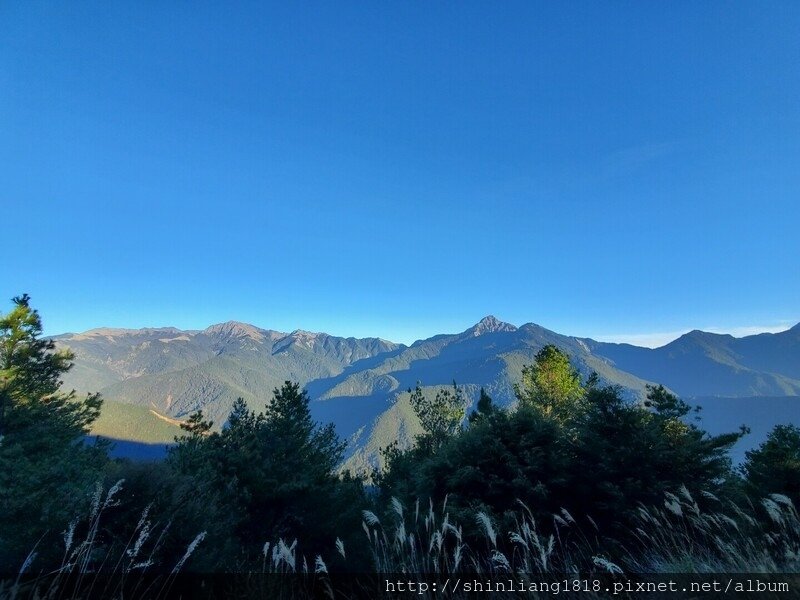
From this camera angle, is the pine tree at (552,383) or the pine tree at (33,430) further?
the pine tree at (552,383)

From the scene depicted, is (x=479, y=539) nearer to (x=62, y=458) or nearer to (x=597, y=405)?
(x=597, y=405)

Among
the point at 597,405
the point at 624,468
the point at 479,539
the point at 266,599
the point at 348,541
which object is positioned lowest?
the point at 348,541

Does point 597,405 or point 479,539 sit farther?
point 597,405

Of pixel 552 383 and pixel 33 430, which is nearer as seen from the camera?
pixel 33 430

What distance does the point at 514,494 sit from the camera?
10906 mm

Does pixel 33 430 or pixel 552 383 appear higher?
pixel 552 383

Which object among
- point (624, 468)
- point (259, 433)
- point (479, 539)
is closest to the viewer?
point (479, 539)

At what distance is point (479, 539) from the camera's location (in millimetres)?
10367

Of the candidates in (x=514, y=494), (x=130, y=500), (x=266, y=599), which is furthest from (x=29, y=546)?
(x=514, y=494)

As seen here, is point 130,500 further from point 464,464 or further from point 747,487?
point 747,487

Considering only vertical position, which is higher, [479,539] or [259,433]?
[259,433]

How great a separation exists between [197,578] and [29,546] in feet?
12.3

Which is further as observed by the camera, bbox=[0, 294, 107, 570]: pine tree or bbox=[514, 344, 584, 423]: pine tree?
bbox=[514, 344, 584, 423]: pine tree

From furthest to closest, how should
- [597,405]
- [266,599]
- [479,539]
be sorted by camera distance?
1. [597,405]
2. [479,539]
3. [266,599]
